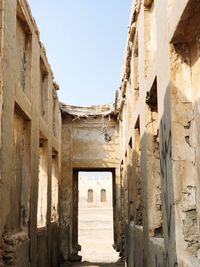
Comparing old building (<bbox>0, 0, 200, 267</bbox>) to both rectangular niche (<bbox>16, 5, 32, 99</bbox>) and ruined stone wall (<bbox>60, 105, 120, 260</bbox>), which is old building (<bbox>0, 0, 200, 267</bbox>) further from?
ruined stone wall (<bbox>60, 105, 120, 260</bbox>)

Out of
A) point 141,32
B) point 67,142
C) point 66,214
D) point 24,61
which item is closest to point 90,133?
point 67,142

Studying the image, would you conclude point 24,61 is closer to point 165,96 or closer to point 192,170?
point 165,96

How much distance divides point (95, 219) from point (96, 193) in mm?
12221

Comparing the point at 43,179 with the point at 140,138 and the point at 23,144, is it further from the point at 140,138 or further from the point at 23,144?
the point at 140,138

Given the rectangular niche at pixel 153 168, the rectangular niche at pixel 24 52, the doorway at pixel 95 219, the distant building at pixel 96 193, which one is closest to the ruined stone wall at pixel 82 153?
the doorway at pixel 95 219

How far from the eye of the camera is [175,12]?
3701 millimetres

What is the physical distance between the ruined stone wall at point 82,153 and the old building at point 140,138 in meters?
0.62

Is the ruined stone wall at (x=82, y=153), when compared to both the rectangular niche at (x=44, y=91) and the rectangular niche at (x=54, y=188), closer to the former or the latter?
the rectangular niche at (x=54, y=188)

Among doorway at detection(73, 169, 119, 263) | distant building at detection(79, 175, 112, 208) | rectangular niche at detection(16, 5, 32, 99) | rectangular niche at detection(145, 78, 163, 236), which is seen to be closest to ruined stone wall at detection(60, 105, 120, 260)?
doorway at detection(73, 169, 119, 263)

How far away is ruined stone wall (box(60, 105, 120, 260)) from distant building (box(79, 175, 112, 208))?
29.6 metres

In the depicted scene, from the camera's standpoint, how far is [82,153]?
14.3 m

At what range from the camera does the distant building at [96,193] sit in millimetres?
43844

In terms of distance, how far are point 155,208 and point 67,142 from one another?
341 inches

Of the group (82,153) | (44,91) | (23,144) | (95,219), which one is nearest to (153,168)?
(23,144)
